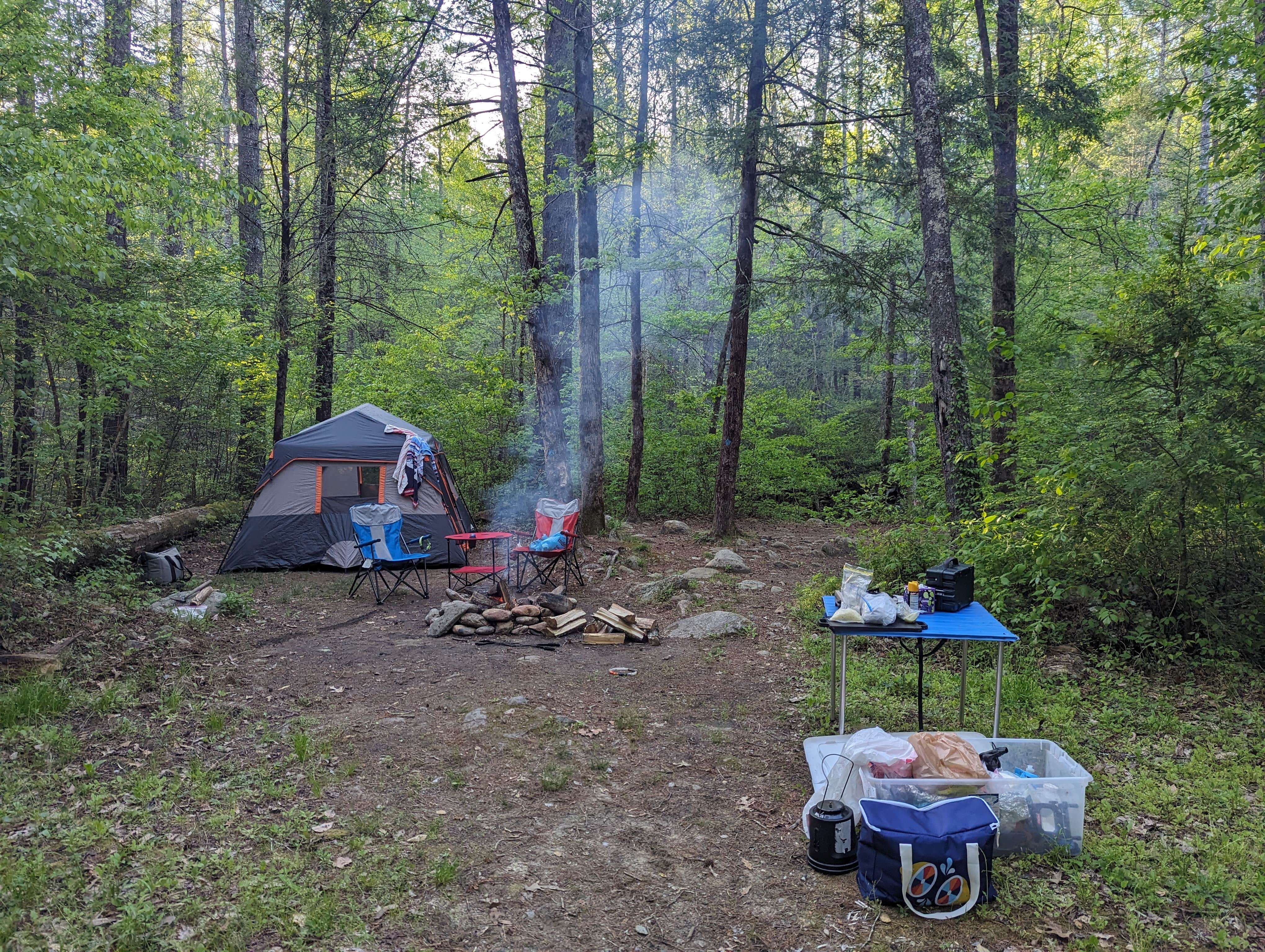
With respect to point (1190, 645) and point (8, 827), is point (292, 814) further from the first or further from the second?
point (1190, 645)

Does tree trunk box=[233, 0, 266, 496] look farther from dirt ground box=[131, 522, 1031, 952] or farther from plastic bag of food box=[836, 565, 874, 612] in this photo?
plastic bag of food box=[836, 565, 874, 612]

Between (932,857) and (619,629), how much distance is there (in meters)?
3.73

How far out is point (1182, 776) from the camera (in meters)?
3.47

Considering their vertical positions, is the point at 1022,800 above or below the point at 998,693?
below

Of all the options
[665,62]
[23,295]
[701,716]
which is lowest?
[701,716]

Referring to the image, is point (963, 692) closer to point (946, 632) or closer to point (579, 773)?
point (946, 632)

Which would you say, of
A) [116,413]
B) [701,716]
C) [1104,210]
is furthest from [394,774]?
[1104,210]

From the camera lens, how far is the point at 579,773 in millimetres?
3691

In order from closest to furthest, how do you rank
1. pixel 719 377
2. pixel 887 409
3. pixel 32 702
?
pixel 32 702, pixel 719 377, pixel 887 409

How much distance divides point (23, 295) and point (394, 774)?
511 centimetres

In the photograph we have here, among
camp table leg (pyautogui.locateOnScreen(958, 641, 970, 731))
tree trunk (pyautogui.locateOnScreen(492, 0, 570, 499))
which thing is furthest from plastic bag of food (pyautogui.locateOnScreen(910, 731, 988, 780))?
tree trunk (pyautogui.locateOnScreen(492, 0, 570, 499))

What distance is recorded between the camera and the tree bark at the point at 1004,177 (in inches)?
303

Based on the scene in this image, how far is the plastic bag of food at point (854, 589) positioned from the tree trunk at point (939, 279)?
9.82 ft

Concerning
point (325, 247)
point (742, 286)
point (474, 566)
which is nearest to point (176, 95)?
point (325, 247)
